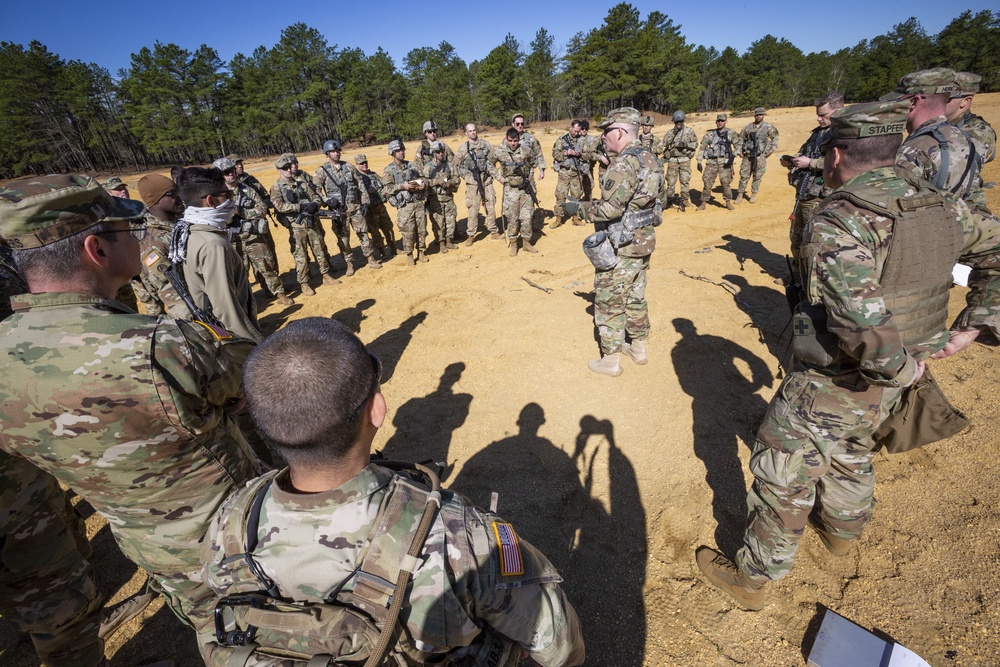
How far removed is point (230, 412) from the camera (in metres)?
2.11

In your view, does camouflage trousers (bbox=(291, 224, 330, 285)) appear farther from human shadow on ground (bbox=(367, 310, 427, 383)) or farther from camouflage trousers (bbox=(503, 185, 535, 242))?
camouflage trousers (bbox=(503, 185, 535, 242))

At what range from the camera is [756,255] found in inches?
309

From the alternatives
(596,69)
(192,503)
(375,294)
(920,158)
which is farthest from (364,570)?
(596,69)

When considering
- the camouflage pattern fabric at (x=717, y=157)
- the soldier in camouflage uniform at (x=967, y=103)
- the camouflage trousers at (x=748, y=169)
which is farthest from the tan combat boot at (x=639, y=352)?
the camouflage trousers at (x=748, y=169)

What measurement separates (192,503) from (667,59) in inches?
2136

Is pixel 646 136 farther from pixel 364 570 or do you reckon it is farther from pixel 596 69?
pixel 596 69

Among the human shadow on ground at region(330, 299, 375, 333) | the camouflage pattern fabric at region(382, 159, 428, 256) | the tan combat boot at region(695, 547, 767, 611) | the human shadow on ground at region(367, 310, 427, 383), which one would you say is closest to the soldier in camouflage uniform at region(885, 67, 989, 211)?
the tan combat boot at region(695, 547, 767, 611)

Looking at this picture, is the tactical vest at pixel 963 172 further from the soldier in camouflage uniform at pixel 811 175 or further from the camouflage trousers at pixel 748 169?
the camouflage trousers at pixel 748 169

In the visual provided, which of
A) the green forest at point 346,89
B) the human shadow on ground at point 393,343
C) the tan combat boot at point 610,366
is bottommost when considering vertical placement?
the tan combat boot at point 610,366

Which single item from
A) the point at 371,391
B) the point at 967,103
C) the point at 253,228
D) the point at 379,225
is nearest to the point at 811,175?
the point at 967,103

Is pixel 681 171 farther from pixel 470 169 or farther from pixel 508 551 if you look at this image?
pixel 508 551

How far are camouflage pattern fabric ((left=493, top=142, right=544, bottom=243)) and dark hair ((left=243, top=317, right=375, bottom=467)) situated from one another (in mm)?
7994

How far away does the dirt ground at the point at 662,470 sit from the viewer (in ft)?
8.11

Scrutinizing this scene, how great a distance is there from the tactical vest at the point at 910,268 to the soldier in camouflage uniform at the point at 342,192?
8291mm
